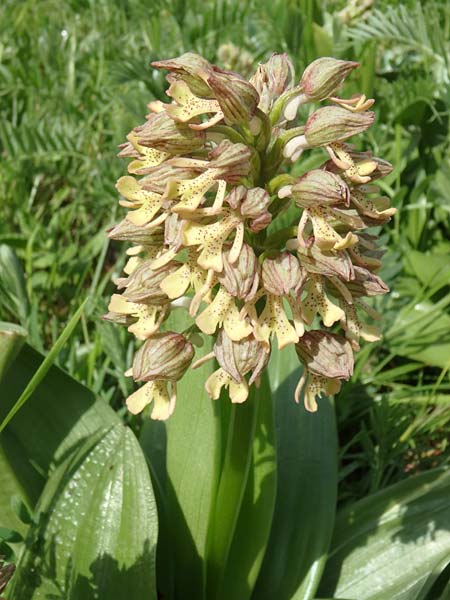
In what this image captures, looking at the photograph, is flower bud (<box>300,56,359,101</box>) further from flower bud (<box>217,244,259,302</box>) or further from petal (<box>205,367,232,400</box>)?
petal (<box>205,367,232,400</box>)

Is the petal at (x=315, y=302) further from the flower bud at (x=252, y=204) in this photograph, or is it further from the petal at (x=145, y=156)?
the petal at (x=145, y=156)

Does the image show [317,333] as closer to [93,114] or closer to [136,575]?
[136,575]

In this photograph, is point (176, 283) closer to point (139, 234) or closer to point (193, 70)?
point (139, 234)

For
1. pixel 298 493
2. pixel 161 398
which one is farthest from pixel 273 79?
pixel 298 493

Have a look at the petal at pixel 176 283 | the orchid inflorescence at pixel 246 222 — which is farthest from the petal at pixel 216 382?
the petal at pixel 176 283

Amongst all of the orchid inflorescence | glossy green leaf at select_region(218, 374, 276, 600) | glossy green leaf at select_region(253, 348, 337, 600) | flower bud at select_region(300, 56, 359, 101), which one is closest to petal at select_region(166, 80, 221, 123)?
the orchid inflorescence

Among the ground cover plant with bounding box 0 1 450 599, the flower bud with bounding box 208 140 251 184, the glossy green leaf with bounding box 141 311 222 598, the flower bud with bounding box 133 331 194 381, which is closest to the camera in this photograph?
the flower bud with bounding box 208 140 251 184
